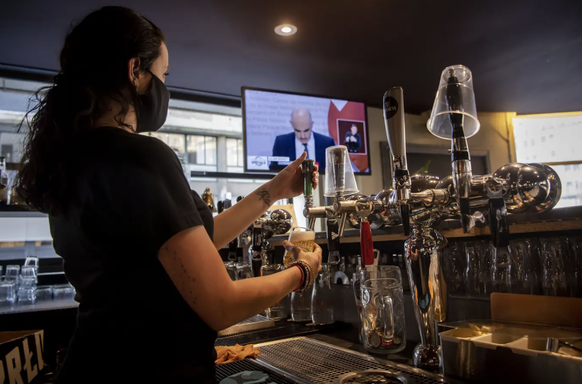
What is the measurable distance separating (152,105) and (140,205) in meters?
0.27

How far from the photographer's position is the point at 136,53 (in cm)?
75

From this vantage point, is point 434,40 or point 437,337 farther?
point 434,40

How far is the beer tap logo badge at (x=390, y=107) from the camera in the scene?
0.84 m

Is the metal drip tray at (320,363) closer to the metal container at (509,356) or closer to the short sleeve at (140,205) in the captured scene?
the metal container at (509,356)

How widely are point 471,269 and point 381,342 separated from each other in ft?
1.10

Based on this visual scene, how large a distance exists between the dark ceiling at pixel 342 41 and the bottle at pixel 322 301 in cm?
190

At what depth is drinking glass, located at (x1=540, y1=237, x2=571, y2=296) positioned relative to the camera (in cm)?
95

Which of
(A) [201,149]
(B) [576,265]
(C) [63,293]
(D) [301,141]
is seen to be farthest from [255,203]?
(A) [201,149]

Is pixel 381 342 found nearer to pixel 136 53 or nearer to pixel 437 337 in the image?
pixel 437 337

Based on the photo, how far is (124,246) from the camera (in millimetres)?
636

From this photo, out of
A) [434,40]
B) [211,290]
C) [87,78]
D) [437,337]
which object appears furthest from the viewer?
[434,40]

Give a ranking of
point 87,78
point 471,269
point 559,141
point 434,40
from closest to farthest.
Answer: point 87,78
point 471,269
point 434,40
point 559,141

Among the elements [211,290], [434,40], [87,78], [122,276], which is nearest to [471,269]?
[211,290]

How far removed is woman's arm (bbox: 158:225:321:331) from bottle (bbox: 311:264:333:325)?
0.72 m
